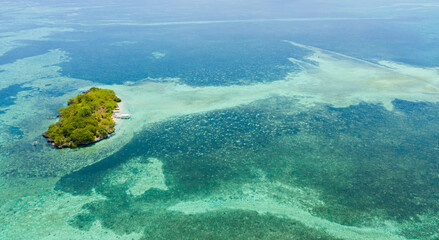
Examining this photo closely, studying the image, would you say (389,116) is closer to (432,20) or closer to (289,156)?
(289,156)

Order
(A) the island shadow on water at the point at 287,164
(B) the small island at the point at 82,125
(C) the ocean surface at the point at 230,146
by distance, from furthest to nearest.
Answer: (B) the small island at the point at 82,125
(A) the island shadow on water at the point at 287,164
(C) the ocean surface at the point at 230,146

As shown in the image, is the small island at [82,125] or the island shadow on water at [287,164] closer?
the island shadow on water at [287,164]

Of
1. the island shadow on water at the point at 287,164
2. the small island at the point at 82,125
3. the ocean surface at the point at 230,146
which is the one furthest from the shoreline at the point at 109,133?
the island shadow on water at the point at 287,164

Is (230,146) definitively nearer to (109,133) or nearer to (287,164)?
(287,164)

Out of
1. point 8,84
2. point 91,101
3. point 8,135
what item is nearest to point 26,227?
point 8,135

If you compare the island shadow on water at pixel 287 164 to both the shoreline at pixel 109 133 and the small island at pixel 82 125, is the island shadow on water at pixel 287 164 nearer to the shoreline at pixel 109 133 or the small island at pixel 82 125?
the shoreline at pixel 109 133
